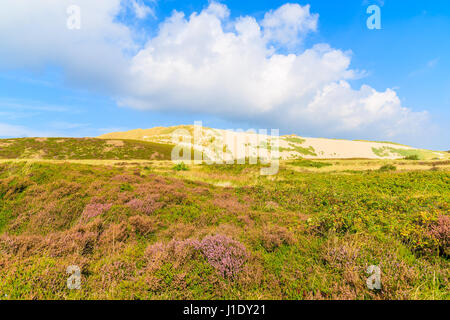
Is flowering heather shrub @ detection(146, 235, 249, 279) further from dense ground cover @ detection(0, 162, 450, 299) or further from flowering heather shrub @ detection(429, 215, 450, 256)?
flowering heather shrub @ detection(429, 215, 450, 256)

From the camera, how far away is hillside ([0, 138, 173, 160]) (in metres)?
49.3

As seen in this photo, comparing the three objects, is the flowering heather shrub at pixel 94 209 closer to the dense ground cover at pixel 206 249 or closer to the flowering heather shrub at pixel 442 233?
the dense ground cover at pixel 206 249

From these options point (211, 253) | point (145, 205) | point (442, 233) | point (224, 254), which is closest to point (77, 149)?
point (145, 205)

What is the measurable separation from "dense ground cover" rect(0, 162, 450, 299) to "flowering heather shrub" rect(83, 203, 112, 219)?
0.20 ft

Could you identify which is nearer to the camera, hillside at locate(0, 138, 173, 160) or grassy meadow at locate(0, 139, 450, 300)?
grassy meadow at locate(0, 139, 450, 300)

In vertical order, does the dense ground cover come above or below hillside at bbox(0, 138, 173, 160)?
below

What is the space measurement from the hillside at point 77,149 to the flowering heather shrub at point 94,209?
51784 mm

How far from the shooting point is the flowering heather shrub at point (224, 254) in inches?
163

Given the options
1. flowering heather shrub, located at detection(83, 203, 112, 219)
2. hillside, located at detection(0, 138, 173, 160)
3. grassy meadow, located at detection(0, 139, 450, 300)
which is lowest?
grassy meadow, located at detection(0, 139, 450, 300)

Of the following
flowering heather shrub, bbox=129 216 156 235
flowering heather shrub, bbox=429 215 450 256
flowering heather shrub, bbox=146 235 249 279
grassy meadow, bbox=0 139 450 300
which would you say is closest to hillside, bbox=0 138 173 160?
grassy meadow, bbox=0 139 450 300

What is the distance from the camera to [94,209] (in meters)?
7.49

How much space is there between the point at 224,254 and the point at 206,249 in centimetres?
52
